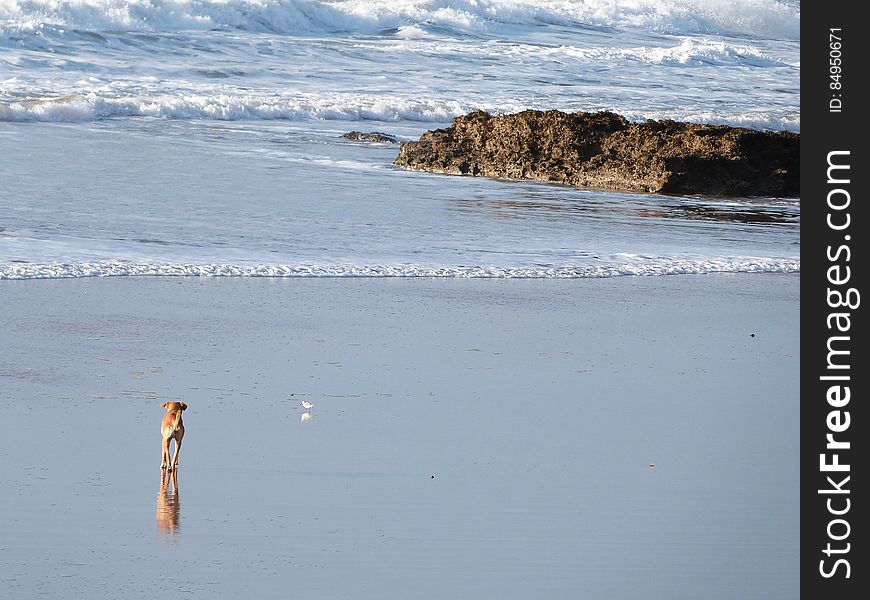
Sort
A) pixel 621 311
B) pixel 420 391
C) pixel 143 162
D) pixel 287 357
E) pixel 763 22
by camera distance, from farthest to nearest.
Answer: pixel 763 22 → pixel 143 162 → pixel 621 311 → pixel 287 357 → pixel 420 391

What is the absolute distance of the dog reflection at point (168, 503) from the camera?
3902mm

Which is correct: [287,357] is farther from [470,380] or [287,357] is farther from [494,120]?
[494,120]

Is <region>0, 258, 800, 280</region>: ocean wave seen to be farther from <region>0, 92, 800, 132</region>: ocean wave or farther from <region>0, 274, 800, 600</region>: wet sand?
<region>0, 92, 800, 132</region>: ocean wave

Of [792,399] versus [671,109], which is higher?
[671,109]

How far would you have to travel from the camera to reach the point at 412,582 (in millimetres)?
3561

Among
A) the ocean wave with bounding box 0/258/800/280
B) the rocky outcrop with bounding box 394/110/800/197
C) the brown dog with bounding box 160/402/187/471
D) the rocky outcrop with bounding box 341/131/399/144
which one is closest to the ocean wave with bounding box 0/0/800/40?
the rocky outcrop with bounding box 341/131/399/144

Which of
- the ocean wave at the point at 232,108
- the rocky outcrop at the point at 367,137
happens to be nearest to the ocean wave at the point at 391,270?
the rocky outcrop at the point at 367,137

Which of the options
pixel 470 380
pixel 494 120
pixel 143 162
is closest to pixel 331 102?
pixel 494 120

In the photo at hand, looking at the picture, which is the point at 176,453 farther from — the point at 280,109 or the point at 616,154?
the point at 280,109

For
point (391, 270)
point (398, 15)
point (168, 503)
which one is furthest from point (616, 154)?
point (398, 15)

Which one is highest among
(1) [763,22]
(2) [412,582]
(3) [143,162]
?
(1) [763,22]

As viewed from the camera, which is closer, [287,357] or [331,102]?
[287,357]

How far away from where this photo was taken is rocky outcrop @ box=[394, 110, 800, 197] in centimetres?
1441

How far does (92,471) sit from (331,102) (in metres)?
18.6
